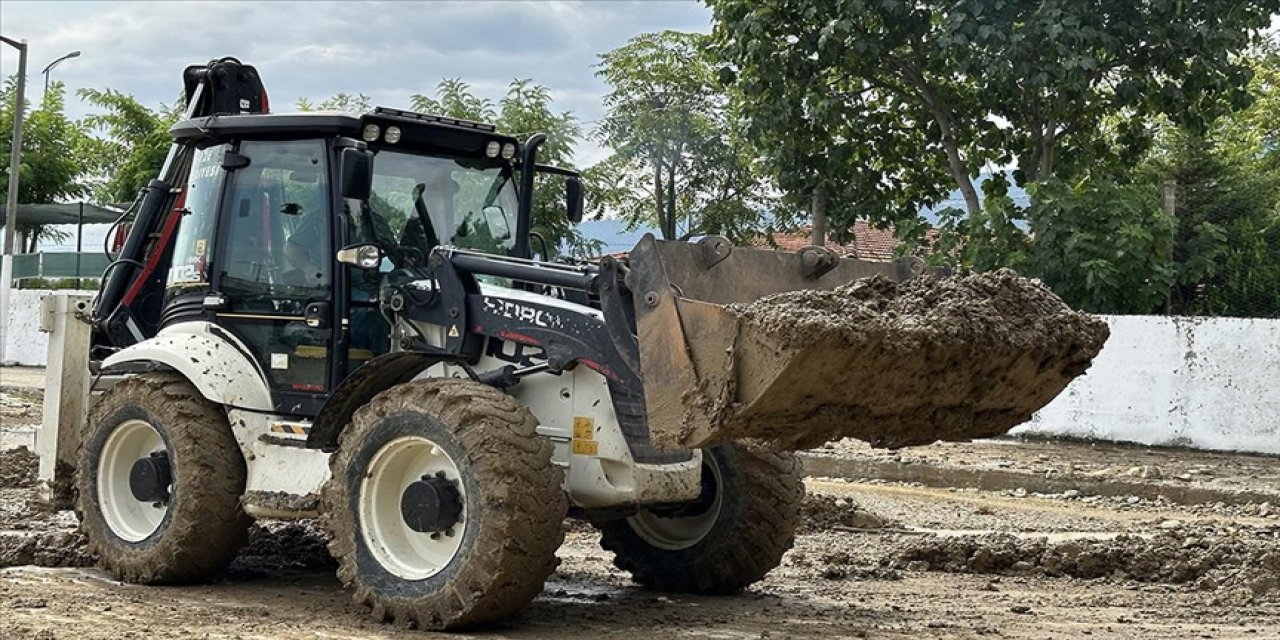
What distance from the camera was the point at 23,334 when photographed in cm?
3316

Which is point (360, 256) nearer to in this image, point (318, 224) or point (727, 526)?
point (318, 224)

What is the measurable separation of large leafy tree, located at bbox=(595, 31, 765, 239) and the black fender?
73.9 ft

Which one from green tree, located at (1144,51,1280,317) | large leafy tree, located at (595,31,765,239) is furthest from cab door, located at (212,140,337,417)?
large leafy tree, located at (595,31,765,239)

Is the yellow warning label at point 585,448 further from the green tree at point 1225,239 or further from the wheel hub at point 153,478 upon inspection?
the green tree at point 1225,239

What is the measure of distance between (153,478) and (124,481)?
386mm

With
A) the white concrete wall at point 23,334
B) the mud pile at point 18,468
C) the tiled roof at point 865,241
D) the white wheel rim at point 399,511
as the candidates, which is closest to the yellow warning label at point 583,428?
the white wheel rim at point 399,511

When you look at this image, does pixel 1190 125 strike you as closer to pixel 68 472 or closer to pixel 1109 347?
pixel 1109 347

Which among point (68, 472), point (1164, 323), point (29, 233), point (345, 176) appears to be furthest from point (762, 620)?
point (29, 233)

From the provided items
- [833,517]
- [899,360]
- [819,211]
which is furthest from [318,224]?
[819,211]

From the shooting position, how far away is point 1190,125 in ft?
66.6

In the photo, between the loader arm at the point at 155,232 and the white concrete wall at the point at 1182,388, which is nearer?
the loader arm at the point at 155,232

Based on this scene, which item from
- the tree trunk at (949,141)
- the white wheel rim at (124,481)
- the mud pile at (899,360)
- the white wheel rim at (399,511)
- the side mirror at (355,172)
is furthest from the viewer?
the tree trunk at (949,141)

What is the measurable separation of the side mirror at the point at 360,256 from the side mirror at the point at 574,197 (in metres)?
1.58

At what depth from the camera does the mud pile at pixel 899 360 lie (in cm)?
622
